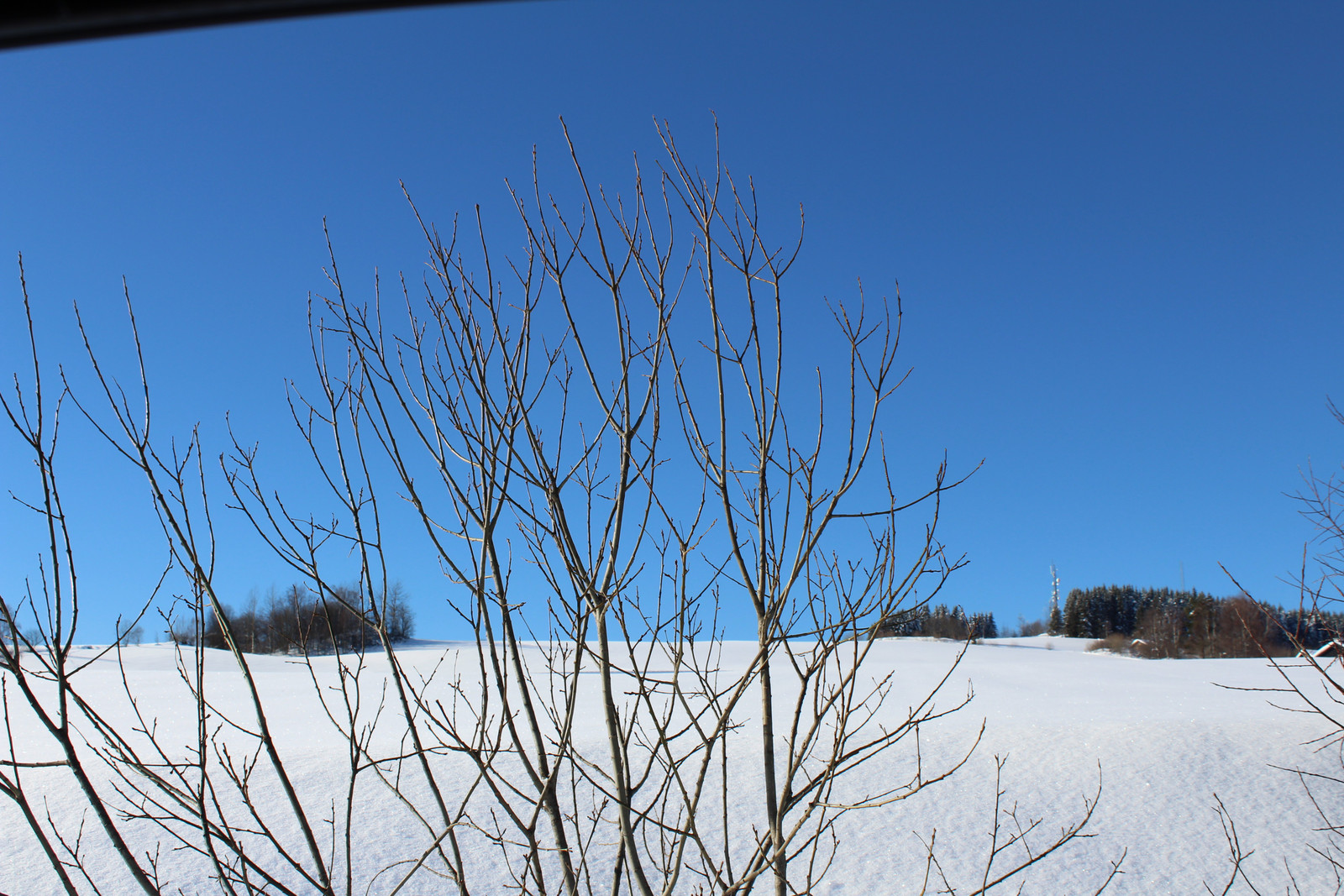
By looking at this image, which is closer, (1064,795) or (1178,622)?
(1064,795)

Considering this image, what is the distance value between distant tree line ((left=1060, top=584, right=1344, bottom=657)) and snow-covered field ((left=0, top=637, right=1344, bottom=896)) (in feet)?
4.12

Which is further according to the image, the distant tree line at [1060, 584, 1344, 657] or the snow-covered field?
the distant tree line at [1060, 584, 1344, 657]

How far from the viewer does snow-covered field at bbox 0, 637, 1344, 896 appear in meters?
5.61

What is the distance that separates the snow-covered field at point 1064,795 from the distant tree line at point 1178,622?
4.12ft

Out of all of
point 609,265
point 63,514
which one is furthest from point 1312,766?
point 63,514

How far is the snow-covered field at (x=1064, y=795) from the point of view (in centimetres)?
561

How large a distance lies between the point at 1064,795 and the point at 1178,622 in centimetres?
3111

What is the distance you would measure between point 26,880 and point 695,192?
21.4 feet

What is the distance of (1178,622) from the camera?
3200 cm

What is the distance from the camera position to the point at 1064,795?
Answer: 692 centimetres

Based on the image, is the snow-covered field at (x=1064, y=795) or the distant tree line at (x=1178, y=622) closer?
the snow-covered field at (x=1064, y=795)

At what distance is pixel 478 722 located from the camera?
1.42 m

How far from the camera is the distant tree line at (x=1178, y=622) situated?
14664 millimetres

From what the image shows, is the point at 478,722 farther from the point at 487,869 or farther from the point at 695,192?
the point at 487,869
